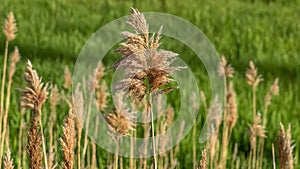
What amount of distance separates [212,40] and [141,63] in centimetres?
552

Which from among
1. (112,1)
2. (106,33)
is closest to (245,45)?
(106,33)

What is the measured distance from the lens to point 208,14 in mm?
7672

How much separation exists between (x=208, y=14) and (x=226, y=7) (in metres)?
0.56

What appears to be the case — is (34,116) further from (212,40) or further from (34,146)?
(212,40)

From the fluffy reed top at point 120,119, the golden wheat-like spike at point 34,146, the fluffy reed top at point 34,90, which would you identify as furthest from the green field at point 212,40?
the golden wheat-like spike at point 34,146

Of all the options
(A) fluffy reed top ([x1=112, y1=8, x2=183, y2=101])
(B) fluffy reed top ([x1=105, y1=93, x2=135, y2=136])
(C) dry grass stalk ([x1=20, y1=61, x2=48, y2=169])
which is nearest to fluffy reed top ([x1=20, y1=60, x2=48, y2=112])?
(C) dry grass stalk ([x1=20, y1=61, x2=48, y2=169])

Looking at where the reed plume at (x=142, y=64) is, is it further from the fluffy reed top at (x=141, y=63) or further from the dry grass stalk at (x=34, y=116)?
the dry grass stalk at (x=34, y=116)

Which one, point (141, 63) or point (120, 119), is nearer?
point (141, 63)

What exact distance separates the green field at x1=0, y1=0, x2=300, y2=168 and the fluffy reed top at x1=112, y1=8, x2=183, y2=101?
2.78 metres

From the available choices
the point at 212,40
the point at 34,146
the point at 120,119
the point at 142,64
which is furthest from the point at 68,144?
the point at 212,40

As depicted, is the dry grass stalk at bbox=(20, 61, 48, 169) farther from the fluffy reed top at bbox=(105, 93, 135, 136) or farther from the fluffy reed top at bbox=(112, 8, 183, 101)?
the fluffy reed top at bbox=(105, 93, 135, 136)

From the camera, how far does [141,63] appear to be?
48.3 inches

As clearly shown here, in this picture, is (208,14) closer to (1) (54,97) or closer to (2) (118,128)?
(1) (54,97)

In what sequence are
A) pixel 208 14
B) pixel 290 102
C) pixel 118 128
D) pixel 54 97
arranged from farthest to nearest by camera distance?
1. pixel 208 14
2. pixel 290 102
3. pixel 54 97
4. pixel 118 128
